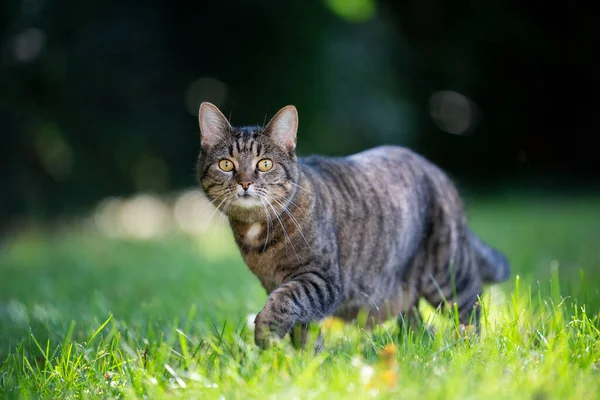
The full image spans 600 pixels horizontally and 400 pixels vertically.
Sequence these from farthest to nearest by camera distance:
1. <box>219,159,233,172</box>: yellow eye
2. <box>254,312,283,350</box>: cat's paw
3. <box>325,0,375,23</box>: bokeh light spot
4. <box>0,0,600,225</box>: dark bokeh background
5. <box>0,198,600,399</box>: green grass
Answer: <box>325,0,375,23</box>: bokeh light spot, <box>0,0,600,225</box>: dark bokeh background, <box>219,159,233,172</box>: yellow eye, <box>254,312,283,350</box>: cat's paw, <box>0,198,600,399</box>: green grass

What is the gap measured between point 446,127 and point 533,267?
7959 millimetres

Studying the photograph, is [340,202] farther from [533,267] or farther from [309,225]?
[533,267]

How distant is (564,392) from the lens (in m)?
1.88

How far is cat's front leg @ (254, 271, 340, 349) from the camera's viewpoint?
2459 millimetres

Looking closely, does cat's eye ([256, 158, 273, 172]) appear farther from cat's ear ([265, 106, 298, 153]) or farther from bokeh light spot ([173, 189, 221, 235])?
bokeh light spot ([173, 189, 221, 235])

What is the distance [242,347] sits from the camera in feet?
7.84

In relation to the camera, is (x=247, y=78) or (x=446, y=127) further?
(x=446, y=127)

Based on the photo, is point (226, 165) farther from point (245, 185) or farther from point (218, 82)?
point (218, 82)

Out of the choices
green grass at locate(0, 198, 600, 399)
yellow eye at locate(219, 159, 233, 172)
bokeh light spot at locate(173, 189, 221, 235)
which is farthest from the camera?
bokeh light spot at locate(173, 189, 221, 235)

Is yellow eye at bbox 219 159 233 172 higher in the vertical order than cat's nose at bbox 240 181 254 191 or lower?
higher

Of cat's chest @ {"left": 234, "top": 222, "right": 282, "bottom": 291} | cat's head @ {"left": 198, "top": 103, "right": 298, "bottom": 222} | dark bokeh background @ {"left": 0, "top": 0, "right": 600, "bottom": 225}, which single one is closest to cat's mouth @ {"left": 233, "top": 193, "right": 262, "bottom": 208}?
cat's head @ {"left": 198, "top": 103, "right": 298, "bottom": 222}

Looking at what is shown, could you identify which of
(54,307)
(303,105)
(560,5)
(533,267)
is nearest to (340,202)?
(54,307)

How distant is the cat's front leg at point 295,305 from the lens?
8.07 ft

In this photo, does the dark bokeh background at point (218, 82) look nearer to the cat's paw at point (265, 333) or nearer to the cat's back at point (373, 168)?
the cat's back at point (373, 168)
